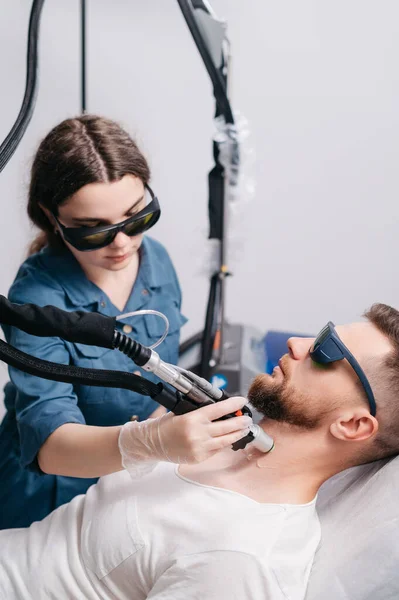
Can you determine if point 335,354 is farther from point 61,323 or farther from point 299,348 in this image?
point 61,323

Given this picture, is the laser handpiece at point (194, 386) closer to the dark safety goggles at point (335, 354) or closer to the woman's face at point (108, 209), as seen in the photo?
the dark safety goggles at point (335, 354)

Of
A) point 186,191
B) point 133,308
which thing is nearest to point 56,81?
point 186,191

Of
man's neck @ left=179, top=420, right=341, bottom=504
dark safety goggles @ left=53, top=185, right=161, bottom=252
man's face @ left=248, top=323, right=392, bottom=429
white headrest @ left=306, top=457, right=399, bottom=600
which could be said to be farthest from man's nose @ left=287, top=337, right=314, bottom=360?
dark safety goggles @ left=53, top=185, right=161, bottom=252

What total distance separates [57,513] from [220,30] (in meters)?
1.20

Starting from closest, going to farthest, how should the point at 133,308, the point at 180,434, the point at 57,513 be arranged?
the point at 180,434
the point at 57,513
the point at 133,308

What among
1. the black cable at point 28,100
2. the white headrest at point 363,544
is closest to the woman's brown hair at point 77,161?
the black cable at point 28,100

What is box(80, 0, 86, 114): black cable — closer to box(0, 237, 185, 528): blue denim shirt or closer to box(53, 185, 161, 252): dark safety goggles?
box(0, 237, 185, 528): blue denim shirt

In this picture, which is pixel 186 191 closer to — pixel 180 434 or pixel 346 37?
pixel 346 37

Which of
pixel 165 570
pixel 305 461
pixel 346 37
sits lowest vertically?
pixel 165 570

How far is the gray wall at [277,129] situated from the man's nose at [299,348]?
1.37m

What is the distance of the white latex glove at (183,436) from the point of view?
1.00 m

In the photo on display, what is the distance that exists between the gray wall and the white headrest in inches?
59.4

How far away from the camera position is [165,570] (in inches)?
42.4

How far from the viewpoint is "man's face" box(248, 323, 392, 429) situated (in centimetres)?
116
